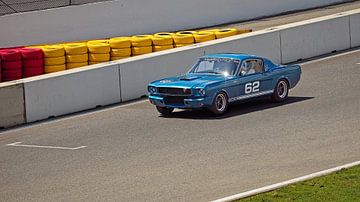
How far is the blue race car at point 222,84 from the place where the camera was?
20031mm

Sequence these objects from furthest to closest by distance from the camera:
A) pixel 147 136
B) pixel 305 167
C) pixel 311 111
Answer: pixel 311 111
pixel 147 136
pixel 305 167

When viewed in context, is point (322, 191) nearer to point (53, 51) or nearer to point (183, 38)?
point (53, 51)

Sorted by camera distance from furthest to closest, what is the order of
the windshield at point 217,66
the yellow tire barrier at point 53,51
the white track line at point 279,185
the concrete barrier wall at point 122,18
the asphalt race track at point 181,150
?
the concrete barrier wall at point 122,18
the yellow tire barrier at point 53,51
the windshield at point 217,66
the asphalt race track at point 181,150
the white track line at point 279,185

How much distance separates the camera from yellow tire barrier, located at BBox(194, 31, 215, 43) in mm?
25844

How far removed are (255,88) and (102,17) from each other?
10.7 metres

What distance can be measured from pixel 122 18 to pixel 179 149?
47.2 ft

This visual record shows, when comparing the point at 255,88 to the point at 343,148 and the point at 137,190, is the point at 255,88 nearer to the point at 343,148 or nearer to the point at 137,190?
the point at 343,148

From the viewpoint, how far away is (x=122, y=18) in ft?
102

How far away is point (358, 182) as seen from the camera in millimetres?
13453

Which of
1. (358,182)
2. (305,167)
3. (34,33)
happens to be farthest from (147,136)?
(34,33)

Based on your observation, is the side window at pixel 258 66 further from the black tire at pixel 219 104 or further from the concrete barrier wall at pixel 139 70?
the concrete barrier wall at pixel 139 70

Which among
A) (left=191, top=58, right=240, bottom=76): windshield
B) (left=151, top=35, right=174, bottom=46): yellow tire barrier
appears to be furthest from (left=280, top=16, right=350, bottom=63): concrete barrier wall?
(left=191, top=58, right=240, bottom=76): windshield

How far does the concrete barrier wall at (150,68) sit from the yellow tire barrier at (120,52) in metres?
1.42

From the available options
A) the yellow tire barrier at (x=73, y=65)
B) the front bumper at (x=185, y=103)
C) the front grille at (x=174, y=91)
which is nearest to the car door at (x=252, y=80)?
the front bumper at (x=185, y=103)
